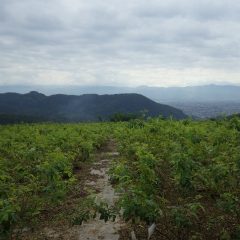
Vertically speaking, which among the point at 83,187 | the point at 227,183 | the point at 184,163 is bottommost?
the point at 83,187

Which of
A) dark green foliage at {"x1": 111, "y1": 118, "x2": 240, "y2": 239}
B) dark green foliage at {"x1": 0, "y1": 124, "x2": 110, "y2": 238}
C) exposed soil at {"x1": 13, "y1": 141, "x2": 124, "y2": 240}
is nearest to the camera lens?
dark green foliage at {"x1": 111, "y1": 118, "x2": 240, "y2": 239}

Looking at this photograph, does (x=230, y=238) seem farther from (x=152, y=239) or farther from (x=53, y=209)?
(x=53, y=209)

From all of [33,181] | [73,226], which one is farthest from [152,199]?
[33,181]

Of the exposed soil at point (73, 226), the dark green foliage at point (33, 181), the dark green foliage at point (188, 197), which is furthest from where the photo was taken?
the exposed soil at point (73, 226)

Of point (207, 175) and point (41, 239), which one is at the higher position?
point (207, 175)

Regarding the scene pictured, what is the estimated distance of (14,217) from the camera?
237 inches

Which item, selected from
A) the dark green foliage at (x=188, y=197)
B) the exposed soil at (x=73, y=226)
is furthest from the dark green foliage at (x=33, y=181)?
the dark green foliage at (x=188, y=197)

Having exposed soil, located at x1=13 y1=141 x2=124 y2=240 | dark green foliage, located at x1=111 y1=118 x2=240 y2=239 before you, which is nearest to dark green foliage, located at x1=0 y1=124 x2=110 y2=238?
exposed soil, located at x1=13 y1=141 x2=124 y2=240

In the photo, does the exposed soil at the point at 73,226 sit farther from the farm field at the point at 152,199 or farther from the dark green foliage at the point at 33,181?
the dark green foliage at the point at 33,181

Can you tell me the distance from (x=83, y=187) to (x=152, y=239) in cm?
586

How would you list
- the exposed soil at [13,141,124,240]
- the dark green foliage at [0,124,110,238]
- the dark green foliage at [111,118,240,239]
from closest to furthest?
the dark green foliage at [111,118,240,239]
the dark green foliage at [0,124,110,238]
the exposed soil at [13,141,124,240]

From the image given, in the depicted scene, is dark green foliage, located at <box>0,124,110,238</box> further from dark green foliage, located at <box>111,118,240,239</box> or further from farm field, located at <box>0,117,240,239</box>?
dark green foliage, located at <box>111,118,240,239</box>

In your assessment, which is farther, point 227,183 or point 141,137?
point 141,137

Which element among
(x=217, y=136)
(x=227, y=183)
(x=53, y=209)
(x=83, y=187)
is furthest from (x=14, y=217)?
(x=217, y=136)
